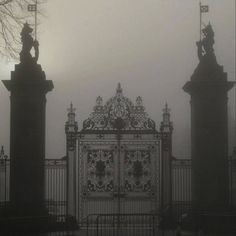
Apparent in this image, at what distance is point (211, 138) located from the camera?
1783 cm

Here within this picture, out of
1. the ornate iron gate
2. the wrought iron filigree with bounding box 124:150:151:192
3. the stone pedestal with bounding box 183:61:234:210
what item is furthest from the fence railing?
the stone pedestal with bounding box 183:61:234:210

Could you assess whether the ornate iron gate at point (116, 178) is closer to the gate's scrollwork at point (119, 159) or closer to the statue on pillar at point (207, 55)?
the gate's scrollwork at point (119, 159)

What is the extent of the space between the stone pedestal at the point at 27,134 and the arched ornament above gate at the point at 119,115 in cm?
156

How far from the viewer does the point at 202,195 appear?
58.2ft

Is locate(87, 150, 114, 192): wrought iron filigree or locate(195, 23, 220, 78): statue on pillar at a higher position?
locate(195, 23, 220, 78): statue on pillar

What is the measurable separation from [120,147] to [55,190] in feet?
7.66

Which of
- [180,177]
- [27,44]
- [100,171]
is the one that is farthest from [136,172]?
[27,44]

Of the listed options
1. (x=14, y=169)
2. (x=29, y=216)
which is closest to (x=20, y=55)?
(x=14, y=169)

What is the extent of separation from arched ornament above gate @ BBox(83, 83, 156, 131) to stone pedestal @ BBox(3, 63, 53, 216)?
1.56 metres

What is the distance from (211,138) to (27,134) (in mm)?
5357

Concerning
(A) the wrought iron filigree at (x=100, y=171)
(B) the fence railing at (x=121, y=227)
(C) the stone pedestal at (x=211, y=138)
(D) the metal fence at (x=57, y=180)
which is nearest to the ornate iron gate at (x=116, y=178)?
(A) the wrought iron filigree at (x=100, y=171)

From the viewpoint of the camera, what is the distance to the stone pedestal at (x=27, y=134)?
57.7ft

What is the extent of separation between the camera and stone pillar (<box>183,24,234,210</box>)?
1773 cm

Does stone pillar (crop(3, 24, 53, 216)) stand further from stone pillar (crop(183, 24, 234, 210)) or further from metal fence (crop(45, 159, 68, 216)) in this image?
stone pillar (crop(183, 24, 234, 210))
